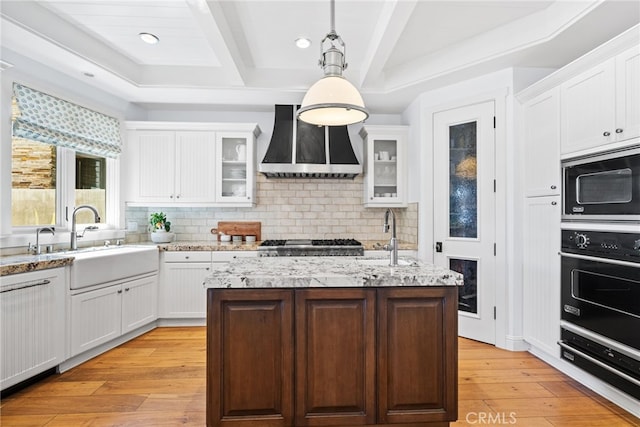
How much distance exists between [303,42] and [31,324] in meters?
3.09

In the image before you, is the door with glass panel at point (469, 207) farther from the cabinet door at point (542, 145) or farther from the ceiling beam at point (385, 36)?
the ceiling beam at point (385, 36)

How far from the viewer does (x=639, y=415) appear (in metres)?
2.04

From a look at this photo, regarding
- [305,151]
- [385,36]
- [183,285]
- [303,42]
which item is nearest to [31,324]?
[183,285]

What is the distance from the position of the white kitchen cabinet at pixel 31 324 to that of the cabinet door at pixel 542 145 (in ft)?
12.9

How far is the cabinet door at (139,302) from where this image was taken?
10.7 feet

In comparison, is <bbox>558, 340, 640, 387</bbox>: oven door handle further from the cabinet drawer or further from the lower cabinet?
the cabinet drawer

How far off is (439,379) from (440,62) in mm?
2810

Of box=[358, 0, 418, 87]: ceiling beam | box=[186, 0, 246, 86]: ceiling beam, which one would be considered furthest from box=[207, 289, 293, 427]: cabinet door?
box=[358, 0, 418, 87]: ceiling beam

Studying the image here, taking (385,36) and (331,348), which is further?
(385,36)

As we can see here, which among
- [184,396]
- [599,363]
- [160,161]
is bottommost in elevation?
[184,396]

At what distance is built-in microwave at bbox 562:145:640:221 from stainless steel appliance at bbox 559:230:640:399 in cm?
13

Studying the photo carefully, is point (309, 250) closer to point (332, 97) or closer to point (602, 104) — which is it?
point (332, 97)

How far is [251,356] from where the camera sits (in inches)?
69.6

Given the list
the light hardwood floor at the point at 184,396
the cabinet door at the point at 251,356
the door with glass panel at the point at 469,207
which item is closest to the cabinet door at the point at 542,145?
the door with glass panel at the point at 469,207
